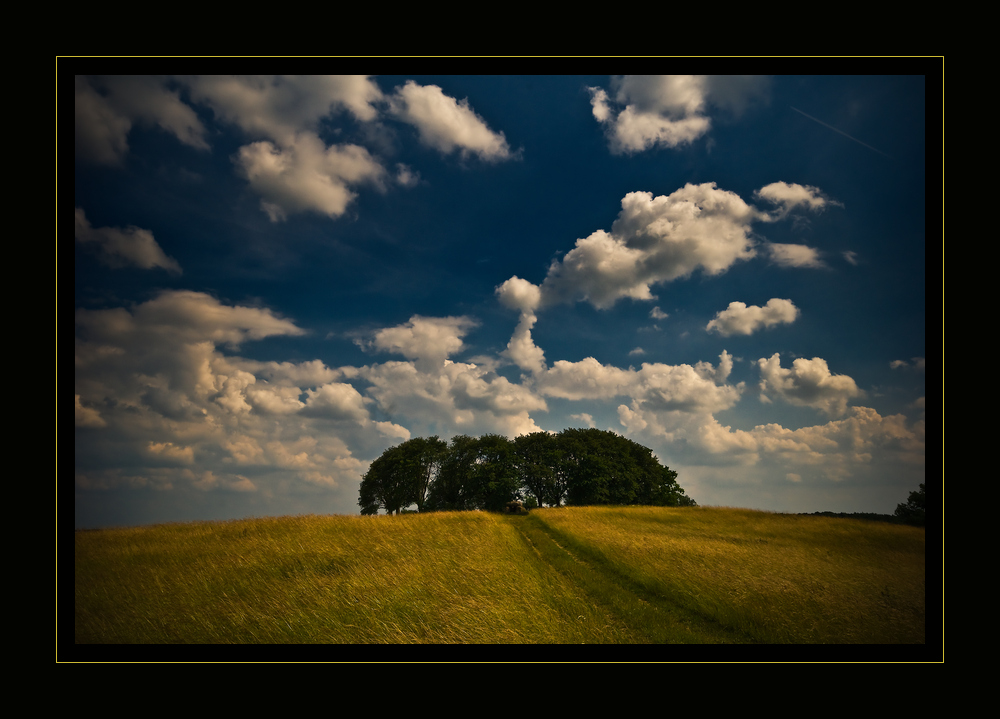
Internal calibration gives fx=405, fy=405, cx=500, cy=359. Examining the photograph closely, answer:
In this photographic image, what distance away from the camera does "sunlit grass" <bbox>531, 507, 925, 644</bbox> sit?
1024cm

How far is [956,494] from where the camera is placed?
8297 mm

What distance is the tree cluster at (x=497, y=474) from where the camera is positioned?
4316cm

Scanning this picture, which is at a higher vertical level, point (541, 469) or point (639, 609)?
point (639, 609)

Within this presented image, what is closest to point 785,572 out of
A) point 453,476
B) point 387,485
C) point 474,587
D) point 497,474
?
point 474,587

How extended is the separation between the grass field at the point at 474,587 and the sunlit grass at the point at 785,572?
0.07 metres

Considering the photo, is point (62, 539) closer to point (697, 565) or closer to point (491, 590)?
point (491, 590)

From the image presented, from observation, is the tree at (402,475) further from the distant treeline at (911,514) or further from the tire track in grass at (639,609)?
the distant treeline at (911,514)

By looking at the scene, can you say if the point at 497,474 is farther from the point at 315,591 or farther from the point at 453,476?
the point at 315,591

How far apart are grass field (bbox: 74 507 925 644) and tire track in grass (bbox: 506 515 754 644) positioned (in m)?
0.06

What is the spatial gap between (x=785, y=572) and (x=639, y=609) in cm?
634

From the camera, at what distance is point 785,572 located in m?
14.1
